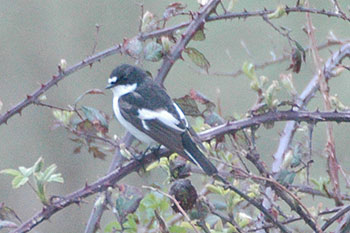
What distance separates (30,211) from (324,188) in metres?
6.71

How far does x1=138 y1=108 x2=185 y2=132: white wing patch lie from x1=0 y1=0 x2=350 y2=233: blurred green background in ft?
15.1

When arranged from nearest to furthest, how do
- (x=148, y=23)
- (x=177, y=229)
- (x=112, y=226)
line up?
1. (x=177, y=229)
2. (x=112, y=226)
3. (x=148, y=23)

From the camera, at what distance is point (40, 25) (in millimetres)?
10289

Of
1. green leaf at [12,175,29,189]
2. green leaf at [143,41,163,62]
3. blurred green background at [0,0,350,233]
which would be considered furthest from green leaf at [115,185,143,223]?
blurred green background at [0,0,350,233]

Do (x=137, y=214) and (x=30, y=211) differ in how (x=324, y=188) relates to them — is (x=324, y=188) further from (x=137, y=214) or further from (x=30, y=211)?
(x=30, y=211)

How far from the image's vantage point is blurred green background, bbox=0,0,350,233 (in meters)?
9.29

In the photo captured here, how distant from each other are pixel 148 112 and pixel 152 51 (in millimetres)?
1167

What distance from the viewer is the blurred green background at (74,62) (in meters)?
9.29

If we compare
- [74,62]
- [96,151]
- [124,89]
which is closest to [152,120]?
[124,89]

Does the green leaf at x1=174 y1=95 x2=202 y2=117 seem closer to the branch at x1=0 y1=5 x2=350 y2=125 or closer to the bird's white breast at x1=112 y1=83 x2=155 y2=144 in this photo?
the branch at x1=0 y1=5 x2=350 y2=125

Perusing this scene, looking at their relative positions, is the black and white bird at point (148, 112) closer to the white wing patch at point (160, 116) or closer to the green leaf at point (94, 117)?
the white wing patch at point (160, 116)

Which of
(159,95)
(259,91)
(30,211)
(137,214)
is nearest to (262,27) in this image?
(30,211)

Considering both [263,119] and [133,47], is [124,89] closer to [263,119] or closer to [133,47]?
[133,47]

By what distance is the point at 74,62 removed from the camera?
390 inches
